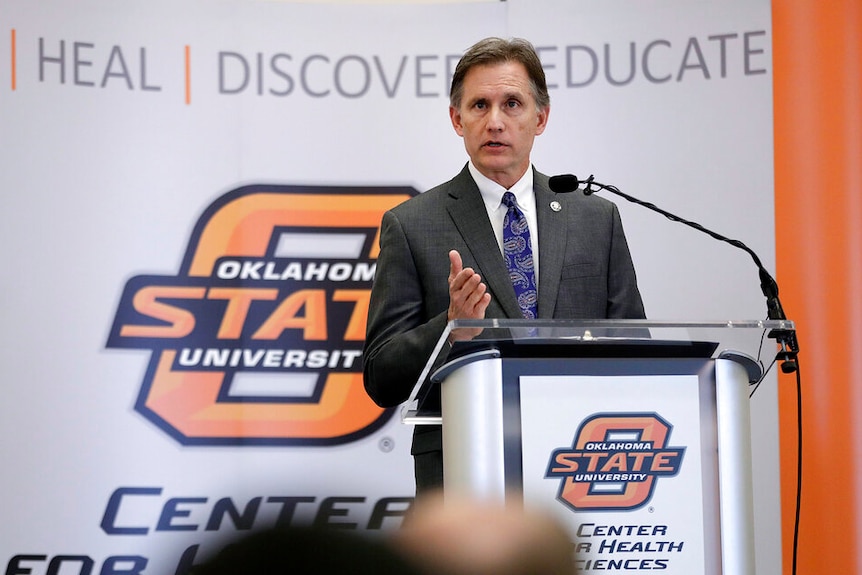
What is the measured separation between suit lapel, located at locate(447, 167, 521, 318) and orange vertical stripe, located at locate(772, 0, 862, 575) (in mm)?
1654

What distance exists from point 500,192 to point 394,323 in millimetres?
438

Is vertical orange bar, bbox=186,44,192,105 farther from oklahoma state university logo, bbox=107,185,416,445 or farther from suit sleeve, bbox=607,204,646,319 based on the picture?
suit sleeve, bbox=607,204,646,319

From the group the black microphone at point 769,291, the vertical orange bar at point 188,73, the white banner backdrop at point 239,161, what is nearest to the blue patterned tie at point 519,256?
the black microphone at point 769,291

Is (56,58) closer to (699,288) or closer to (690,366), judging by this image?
(699,288)

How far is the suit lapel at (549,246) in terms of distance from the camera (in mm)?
2578

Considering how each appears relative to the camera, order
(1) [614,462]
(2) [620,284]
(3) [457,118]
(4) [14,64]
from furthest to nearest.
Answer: (4) [14,64]
(3) [457,118]
(2) [620,284]
(1) [614,462]

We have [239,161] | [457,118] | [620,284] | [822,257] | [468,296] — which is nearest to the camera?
[468,296]

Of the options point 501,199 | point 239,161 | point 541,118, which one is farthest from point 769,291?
point 239,161

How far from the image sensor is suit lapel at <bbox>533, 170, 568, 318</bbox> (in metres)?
2.58

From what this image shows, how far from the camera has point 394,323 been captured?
2609 millimetres

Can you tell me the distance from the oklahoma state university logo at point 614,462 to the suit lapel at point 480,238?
29.2 inches

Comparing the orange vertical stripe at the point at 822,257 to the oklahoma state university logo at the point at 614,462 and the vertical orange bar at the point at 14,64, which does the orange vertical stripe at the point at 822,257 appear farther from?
the vertical orange bar at the point at 14,64

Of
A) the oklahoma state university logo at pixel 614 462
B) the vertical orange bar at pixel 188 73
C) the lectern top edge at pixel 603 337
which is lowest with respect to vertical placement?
the oklahoma state university logo at pixel 614 462

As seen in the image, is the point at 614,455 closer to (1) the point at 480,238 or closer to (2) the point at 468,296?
(2) the point at 468,296
